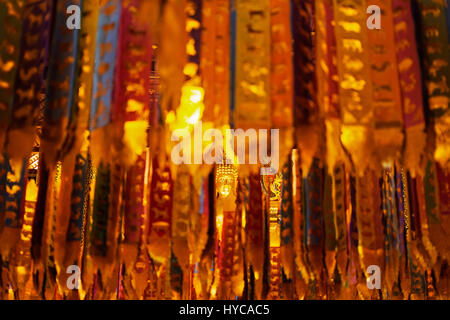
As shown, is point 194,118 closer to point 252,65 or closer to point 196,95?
point 196,95

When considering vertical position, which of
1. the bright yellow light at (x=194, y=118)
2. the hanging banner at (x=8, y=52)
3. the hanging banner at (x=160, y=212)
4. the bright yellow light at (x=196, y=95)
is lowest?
the hanging banner at (x=160, y=212)

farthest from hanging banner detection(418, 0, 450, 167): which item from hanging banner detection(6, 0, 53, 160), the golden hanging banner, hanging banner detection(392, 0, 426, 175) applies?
hanging banner detection(6, 0, 53, 160)

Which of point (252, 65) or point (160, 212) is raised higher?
point (252, 65)

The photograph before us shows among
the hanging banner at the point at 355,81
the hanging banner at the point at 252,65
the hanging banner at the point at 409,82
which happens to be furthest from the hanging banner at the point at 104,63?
the hanging banner at the point at 409,82

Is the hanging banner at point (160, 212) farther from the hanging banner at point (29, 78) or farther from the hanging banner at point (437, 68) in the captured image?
the hanging banner at point (437, 68)

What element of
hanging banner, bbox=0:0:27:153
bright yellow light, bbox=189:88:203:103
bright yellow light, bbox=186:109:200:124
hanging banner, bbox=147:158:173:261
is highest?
hanging banner, bbox=0:0:27:153

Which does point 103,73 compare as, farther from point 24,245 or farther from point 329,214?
point 329,214

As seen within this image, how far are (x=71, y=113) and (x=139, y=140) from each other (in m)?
0.16

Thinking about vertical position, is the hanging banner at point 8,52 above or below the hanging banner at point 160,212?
above

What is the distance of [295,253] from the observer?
1148 mm

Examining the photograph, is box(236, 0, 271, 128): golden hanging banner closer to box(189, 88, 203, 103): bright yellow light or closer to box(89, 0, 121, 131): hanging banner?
box(189, 88, 203, 103): bright yellow light

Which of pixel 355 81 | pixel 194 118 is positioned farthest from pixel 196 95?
pixel 355 81

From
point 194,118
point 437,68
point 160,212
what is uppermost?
point 437,68

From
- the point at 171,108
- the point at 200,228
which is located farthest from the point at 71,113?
the point at 200,228
